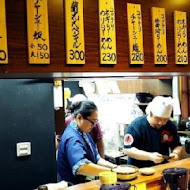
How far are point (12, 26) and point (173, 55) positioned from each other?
30.6 inches

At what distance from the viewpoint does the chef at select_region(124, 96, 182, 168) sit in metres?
2.90

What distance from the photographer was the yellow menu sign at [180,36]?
1.45 meters

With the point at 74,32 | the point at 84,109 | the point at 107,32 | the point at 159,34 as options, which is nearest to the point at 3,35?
the point at 74,32

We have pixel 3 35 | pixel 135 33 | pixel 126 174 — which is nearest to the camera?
pixel 3 35

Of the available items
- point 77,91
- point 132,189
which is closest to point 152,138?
point 132,189

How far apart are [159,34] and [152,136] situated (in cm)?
172

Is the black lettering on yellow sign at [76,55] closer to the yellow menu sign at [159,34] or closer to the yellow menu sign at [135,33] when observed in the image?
the yellow menu sign at [135,33]

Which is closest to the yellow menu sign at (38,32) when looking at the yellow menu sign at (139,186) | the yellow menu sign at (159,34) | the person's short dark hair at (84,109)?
the yellow menu sign at (159,34)

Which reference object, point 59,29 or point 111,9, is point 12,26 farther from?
point 111,9

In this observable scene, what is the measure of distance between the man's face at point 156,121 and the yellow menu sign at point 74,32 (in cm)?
194

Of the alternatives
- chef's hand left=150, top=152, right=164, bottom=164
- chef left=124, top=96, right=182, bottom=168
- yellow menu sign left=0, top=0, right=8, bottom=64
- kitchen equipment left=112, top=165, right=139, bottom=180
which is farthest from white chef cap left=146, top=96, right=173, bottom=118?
yellow menu sign left=0, top=0, right=8, bottom=64

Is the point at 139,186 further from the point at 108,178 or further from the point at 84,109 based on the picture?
the point at 84,109

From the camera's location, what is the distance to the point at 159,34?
1.38 m

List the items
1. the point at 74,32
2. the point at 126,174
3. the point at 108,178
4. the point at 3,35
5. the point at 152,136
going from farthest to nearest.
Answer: the point at 152,136 → the point at 126,174 → the point at 108,178 → the point at 74,32 → the point at 3,35
